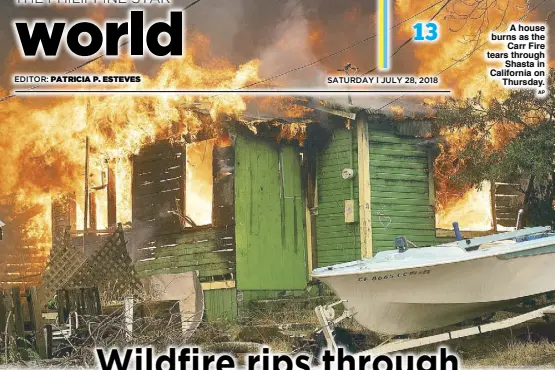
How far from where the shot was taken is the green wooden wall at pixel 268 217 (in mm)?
11445

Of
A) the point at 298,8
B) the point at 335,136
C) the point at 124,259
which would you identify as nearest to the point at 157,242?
the point at 124,259

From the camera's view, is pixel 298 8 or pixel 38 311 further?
pixel 298 8

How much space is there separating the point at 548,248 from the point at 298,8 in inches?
167

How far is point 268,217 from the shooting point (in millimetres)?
11508

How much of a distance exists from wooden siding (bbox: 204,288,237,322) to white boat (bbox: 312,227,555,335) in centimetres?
148

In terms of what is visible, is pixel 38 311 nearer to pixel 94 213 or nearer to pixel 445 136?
pixel 94 213

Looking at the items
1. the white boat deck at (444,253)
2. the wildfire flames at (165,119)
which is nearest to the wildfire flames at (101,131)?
the wildfire flames at (165,119)

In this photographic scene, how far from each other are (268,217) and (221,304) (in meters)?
1.26

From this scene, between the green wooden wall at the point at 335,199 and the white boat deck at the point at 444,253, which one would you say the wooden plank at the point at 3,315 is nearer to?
the white boat deck at the point at 444,253

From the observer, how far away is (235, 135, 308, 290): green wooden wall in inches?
451

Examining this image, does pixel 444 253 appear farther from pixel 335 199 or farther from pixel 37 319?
pixel 37 319

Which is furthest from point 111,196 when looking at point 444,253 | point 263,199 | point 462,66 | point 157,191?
point 462,66

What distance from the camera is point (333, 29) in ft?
36.9

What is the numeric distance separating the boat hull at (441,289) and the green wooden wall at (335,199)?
104 cm
